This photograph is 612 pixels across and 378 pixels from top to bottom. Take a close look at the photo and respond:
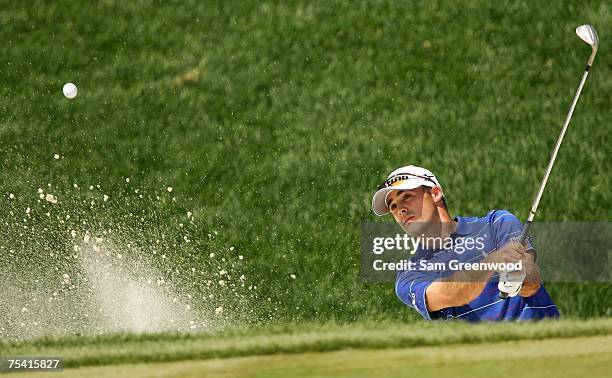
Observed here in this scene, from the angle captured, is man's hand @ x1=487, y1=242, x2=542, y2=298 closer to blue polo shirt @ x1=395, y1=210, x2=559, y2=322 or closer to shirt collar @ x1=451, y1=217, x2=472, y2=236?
blue polo shirt @ x1=395, y1=210, x2=559, y2=322

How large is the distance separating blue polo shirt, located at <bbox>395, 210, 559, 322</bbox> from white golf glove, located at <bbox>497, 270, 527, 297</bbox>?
45 millimetres

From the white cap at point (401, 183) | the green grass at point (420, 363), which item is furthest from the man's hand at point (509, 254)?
the green grass at point (420, 363)

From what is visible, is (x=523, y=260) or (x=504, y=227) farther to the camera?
(x=504, y=227)

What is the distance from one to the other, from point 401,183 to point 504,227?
1.00 meters

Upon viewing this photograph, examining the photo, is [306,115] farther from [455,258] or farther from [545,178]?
[545,178]

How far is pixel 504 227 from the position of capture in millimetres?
8891

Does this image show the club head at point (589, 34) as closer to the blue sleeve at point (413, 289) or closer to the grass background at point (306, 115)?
the grass background at point (306, 115)

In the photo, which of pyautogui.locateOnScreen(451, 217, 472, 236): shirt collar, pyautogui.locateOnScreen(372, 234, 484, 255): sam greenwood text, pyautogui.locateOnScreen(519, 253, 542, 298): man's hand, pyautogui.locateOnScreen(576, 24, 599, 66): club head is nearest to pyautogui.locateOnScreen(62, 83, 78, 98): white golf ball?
pyautogui.locateOnScreen(372, 234, 484, 255): sam greenwood text

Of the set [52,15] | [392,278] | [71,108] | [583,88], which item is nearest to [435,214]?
[392,278]

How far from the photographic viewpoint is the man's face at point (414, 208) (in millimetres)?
8930

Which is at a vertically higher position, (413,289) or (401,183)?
(401,183)

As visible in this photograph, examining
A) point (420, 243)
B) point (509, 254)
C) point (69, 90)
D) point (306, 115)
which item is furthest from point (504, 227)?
point (69, 90)

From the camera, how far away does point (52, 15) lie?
9.98 metres

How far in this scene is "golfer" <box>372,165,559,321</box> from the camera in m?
8.40
